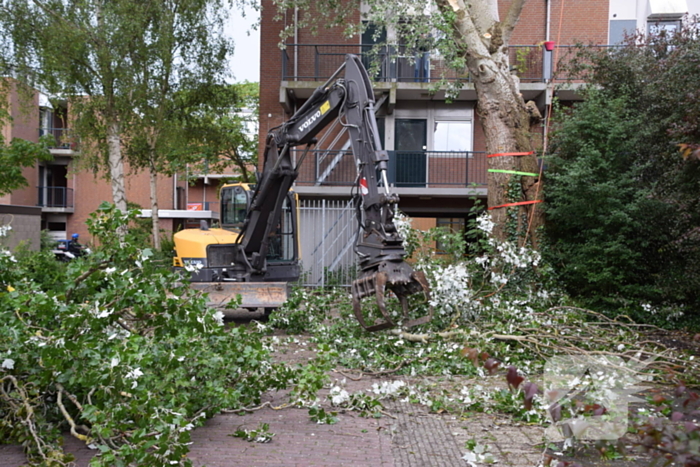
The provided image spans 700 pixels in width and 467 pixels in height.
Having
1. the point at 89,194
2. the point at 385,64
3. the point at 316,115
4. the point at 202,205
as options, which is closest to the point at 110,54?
the point at 385,64

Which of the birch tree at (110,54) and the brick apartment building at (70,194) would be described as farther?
the brick apartment building at (70,194)

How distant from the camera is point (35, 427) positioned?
475cm

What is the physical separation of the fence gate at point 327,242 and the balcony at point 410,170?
1044 millimetres

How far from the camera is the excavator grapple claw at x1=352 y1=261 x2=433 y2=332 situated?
7836 mm

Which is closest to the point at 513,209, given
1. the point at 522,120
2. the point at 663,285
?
the point at 522,120

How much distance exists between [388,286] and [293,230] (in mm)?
4498

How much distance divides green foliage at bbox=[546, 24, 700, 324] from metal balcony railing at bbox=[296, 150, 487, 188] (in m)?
6.73

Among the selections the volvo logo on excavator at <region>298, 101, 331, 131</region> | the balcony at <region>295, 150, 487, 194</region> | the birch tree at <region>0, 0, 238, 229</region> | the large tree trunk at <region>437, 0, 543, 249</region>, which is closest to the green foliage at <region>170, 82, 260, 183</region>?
the birch tree at <region>0, 0, 238, 229</region>

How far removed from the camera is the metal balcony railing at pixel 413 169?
1920 centimetres

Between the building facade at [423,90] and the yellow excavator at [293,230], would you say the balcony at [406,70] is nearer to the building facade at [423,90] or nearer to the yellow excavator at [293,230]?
the building facade at [423,90]

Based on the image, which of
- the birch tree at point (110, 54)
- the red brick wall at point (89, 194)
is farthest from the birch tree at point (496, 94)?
the red brick wall at point (89, 194)

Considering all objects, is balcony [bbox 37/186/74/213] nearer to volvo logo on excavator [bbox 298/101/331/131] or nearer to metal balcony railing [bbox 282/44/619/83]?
metal balcony railing [bbox 282/44/619/83]

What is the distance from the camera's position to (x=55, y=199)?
3884cm

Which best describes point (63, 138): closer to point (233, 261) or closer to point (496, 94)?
point (233, 261)
